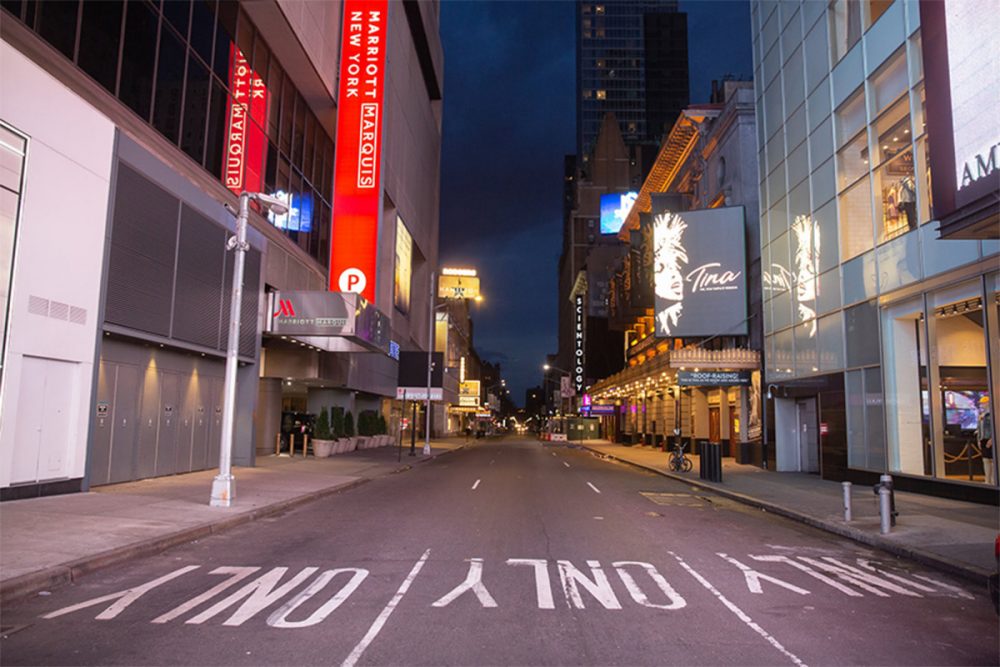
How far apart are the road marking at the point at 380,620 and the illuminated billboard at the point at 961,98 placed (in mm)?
8738

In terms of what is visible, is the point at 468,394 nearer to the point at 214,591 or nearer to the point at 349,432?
the point at 349,432

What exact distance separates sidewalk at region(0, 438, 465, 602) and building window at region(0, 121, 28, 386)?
9.58ft

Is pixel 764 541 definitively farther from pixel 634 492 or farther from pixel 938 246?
pixel 938 246

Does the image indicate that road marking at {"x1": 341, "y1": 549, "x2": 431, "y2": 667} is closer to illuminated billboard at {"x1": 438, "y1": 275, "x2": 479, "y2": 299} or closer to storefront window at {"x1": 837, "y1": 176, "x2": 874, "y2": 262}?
storefront window at {"x1": 837, "y1": 176, "x2": 874, "y2": 262}

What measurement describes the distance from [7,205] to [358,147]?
22.9 m

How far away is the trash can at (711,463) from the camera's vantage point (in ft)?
69.7

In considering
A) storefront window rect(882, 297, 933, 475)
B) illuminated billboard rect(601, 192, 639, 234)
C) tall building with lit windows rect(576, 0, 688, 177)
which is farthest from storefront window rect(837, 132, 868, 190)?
tall building with lit windows rect(576, 0, 688, 177)

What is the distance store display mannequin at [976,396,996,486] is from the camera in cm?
1483

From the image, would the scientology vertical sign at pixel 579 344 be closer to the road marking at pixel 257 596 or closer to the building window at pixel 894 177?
the building window at pixel 894 177

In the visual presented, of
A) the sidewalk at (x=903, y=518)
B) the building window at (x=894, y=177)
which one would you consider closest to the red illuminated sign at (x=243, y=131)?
the sidewalk at (x=903, y=518)

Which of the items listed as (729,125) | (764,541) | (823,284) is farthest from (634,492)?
(729,125)

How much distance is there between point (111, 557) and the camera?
A: 8.49 m

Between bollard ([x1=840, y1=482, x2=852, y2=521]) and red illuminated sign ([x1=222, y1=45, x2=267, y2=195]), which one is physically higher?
red illuminated sign ([x1=222, y1=45, x2=267, y2=195])

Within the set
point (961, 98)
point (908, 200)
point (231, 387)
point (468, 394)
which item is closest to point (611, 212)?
point (468, 394)
